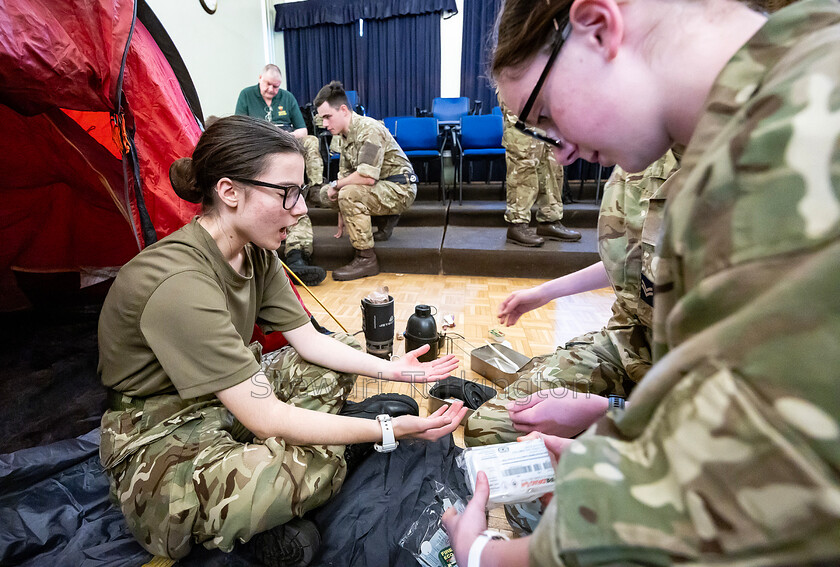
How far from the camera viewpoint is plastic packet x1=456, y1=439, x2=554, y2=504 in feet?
2.33

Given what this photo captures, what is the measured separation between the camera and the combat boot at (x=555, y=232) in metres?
3.29

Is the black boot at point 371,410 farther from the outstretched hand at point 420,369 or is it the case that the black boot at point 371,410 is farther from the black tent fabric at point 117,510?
the outstretched hand at point 420,369

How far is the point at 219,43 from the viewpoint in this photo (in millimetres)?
4676

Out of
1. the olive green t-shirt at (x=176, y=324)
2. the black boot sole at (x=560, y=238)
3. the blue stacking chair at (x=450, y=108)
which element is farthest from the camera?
the blue stacking chair at (x=450, y=108)

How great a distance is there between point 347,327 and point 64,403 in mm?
1177

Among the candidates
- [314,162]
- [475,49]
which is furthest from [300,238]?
[475,49]

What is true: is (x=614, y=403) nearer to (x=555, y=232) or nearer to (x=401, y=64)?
(x=555, y=232)

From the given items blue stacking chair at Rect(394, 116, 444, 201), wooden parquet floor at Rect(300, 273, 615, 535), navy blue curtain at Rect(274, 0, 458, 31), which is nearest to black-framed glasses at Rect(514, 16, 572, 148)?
wooden parquet floor at Rect(300, 273, 615, 535)

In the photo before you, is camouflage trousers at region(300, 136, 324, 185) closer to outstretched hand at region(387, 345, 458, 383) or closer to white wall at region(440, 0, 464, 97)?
white wall at region(440, 0, 464, 97)

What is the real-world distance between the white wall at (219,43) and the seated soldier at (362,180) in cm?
162

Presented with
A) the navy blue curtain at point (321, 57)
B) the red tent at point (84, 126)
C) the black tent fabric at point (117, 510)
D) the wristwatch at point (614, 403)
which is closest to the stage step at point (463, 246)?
the red tent at point (84, 126)

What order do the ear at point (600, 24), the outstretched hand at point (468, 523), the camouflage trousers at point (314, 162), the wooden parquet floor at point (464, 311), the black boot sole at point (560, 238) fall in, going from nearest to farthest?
the ear at point (600, 24) < the outstretched hand at point (468, 523) < the wooden parquet floor at point (464, 311) < the black boot sole at point (560, 238) < the camouflage trousers at point (314, 162)

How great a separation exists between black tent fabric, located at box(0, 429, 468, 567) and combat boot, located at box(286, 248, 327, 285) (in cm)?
171

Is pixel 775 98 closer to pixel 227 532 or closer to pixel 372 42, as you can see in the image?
pixel 227 532
